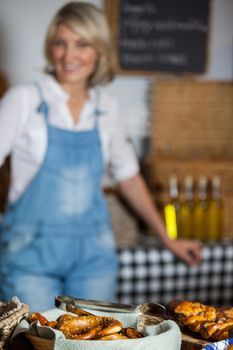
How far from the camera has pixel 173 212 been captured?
3797 mm

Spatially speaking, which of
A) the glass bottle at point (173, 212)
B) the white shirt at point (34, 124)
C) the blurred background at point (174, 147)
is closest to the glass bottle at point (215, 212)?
the blurred background at point (174, 147)

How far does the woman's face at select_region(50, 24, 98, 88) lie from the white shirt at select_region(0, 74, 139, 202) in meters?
0.07

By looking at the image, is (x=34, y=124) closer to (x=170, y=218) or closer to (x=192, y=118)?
(x=170, y=218)

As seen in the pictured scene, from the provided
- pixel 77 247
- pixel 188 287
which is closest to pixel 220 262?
pixel 188 287

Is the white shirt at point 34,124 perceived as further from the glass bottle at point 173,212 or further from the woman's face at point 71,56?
the glass bottle at point 173,212

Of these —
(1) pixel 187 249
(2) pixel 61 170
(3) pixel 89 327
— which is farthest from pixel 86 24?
(3) pixel 89 327

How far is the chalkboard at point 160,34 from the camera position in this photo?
421cm

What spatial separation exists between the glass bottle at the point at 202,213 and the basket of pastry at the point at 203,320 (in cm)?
211

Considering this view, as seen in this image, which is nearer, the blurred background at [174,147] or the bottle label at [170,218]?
the blurred background at [174,147]

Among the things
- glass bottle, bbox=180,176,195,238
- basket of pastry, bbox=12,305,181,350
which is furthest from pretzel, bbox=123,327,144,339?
glass bottle, bbox=180,176,195,238

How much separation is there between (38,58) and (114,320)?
3015 millimetres

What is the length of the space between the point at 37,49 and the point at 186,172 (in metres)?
1.16

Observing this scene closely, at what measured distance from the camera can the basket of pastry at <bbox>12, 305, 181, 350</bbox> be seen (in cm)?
126

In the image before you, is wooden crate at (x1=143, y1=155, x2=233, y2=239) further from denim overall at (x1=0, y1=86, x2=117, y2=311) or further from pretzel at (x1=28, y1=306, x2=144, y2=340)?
pretzel at (x1=28, y1=306, x2=144, y2=340)
